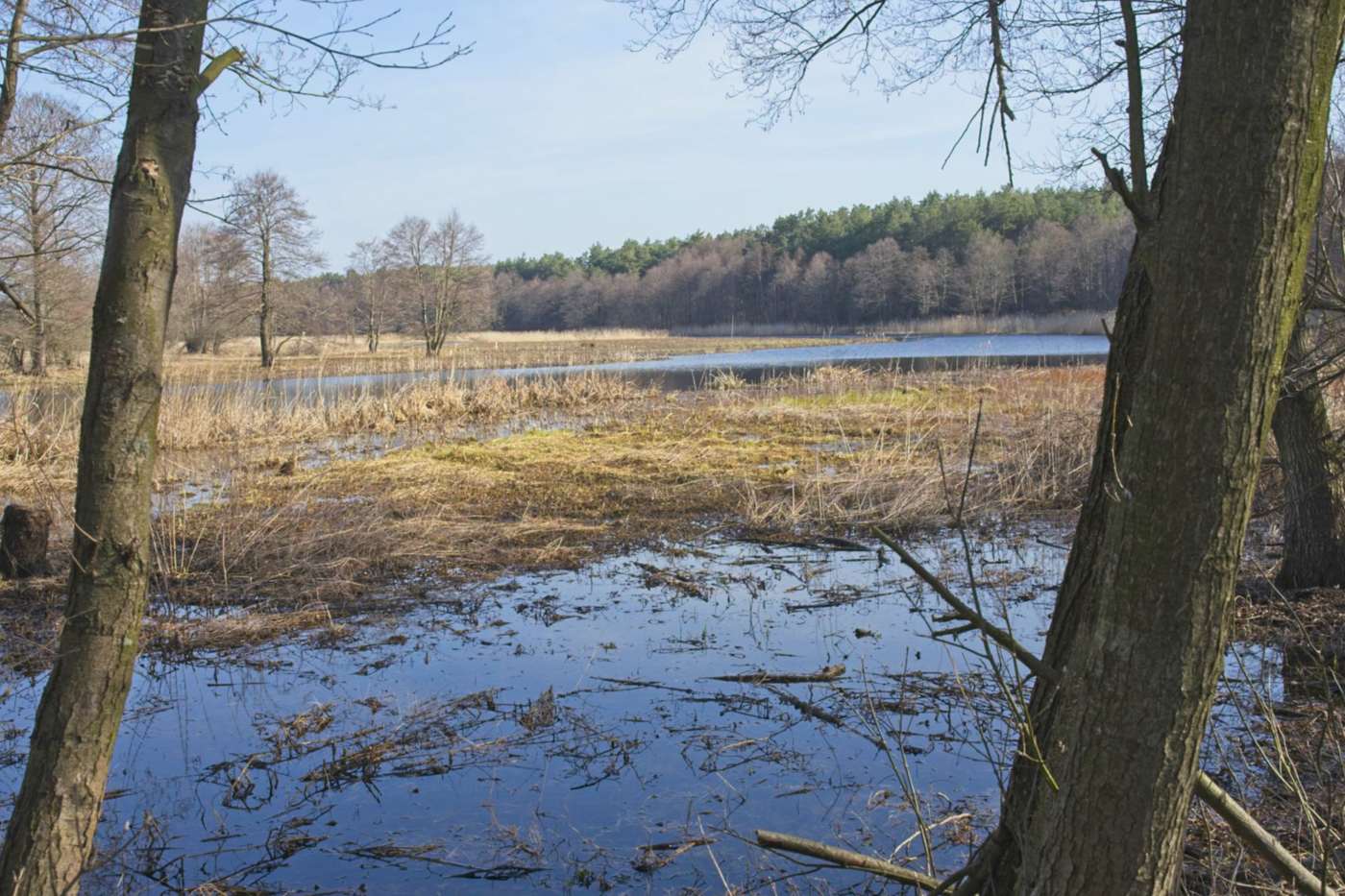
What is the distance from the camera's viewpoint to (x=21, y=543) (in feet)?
22.6

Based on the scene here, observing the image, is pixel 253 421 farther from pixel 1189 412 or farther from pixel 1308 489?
pixel 1189 412

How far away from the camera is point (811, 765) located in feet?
13.0

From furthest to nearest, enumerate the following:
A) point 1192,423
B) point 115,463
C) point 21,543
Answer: point 21,543 → point 115,463 → point 1192,423

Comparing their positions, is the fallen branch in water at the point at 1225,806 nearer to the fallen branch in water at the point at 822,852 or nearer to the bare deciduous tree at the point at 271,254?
the fallen branch in water at the point at 822,852

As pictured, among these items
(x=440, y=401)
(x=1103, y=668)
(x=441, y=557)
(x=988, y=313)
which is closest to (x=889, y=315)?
(x=988, y=313)

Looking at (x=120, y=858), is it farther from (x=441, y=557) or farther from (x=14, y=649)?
(x=441, y=557)

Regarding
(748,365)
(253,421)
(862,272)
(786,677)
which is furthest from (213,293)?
(862,272)

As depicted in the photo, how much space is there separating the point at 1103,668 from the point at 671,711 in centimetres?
328

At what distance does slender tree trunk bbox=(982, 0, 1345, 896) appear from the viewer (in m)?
1.35

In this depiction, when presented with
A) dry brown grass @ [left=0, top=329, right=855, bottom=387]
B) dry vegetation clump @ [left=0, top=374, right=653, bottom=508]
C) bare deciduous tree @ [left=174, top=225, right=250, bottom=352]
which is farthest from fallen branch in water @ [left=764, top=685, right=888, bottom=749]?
bare deciduous tree @ [left=174, top=225, right=250, bottom=352]

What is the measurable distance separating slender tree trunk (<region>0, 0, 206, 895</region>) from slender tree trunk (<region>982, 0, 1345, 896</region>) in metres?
2.27

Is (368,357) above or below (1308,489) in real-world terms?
above

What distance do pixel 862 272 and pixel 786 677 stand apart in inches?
2798

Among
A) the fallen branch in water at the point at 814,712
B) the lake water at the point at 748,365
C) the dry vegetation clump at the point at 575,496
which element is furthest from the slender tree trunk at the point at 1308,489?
the lake water at the point at 748,365
